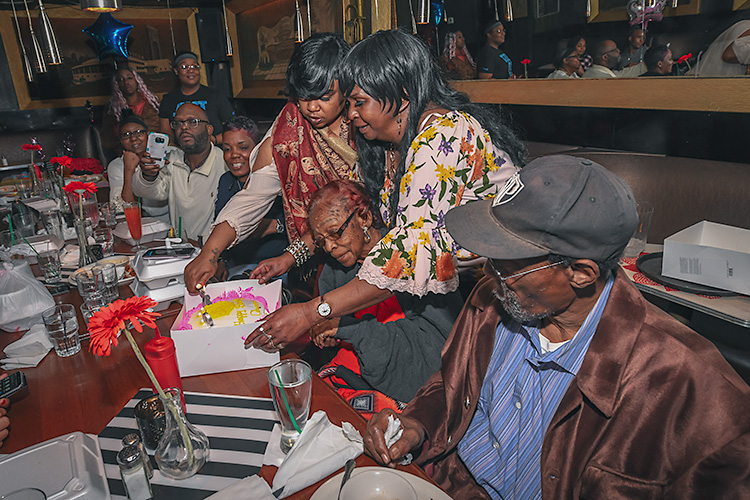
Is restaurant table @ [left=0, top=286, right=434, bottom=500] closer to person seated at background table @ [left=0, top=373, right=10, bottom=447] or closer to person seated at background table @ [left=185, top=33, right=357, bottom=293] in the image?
person seated at background table @ [left=0, top=373, right=10, bottom=447]

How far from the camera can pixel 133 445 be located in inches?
40.5

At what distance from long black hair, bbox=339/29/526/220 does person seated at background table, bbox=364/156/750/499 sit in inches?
27.2

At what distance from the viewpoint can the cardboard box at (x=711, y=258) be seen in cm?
203

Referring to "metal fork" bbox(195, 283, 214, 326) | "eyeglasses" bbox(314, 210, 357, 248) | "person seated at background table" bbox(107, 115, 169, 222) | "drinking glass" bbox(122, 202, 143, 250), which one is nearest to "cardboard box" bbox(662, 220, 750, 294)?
"eyeglasses" bbox(314, 210, 357, 248)

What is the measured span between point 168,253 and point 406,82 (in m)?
1.25

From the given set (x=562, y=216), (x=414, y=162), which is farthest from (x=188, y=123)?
(x=562, y=216)

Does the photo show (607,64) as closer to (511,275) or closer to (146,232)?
(511,275)

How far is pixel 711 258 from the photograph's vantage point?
2098mm

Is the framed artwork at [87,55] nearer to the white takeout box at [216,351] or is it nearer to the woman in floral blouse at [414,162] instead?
the woman in floral blouse at [414,162]

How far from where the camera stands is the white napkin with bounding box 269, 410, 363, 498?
41.9 inches

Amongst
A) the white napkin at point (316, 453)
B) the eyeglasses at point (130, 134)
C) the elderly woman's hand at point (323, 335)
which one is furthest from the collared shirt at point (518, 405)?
the eyeglasses at point (130, 134)

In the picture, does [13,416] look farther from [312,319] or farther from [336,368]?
[336,368]

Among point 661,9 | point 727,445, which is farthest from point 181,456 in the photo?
point 661,9

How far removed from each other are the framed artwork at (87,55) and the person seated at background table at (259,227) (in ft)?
18.4
